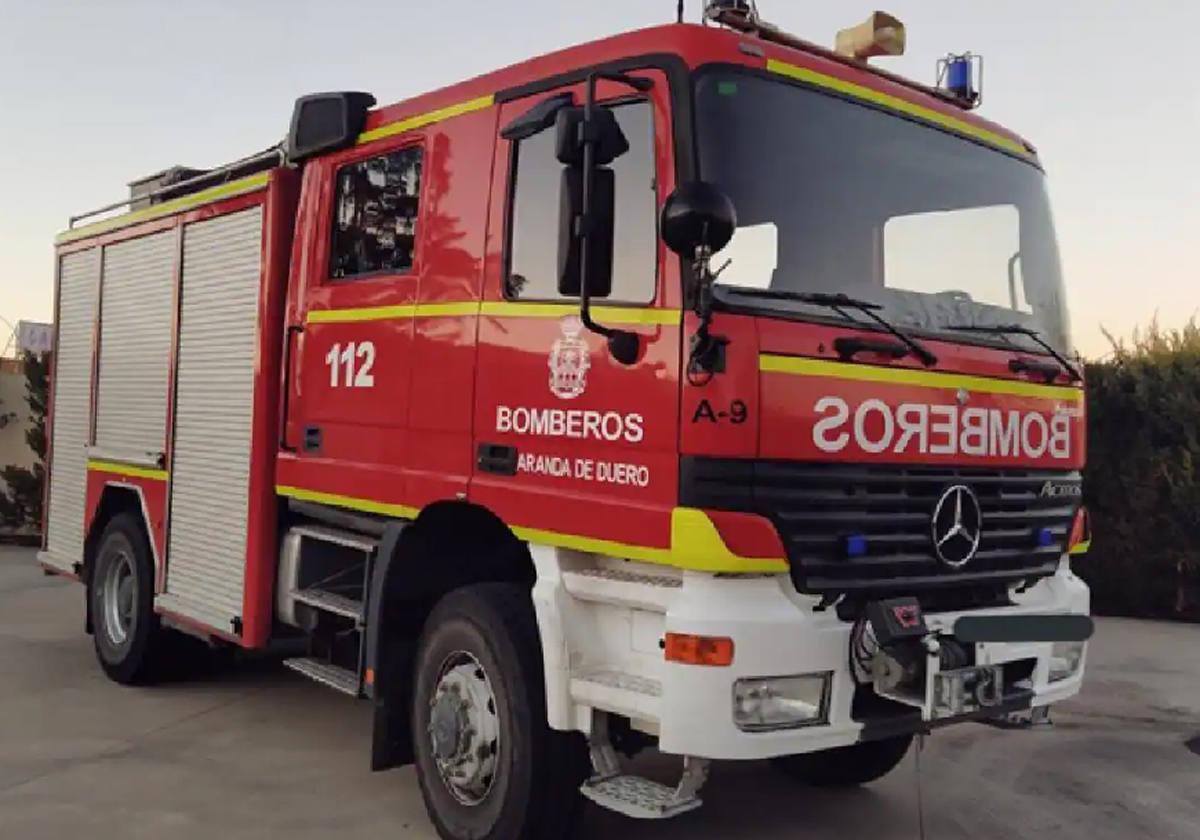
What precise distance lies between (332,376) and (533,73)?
1.65m

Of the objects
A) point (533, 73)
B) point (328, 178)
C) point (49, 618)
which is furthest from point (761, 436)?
point (49, 618)

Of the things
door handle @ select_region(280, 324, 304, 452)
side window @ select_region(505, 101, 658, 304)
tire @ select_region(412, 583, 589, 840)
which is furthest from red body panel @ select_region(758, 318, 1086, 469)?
door handle @ select_region(280, 324, 304, 452)

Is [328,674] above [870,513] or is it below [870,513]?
below

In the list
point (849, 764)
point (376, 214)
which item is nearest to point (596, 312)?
point (376, 214)

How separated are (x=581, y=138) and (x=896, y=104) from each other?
4.45 ft

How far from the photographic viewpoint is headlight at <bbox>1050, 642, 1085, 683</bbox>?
4410 millimetres

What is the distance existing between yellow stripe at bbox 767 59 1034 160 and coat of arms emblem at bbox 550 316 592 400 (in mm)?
1068

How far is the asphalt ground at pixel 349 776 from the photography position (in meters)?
4.69

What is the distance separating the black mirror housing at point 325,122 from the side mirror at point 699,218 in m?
2.28

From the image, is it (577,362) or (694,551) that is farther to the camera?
(577,362)

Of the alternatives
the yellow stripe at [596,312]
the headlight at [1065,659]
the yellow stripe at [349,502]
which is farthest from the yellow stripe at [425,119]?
the headlight at [1065,659]

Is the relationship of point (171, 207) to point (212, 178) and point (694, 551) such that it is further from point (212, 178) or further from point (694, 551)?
point (694, 551)

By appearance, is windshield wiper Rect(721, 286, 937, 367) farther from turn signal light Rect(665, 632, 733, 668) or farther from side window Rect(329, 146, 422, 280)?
side window Rect(329, 146, 422, 280)

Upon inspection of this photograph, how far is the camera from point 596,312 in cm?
385
